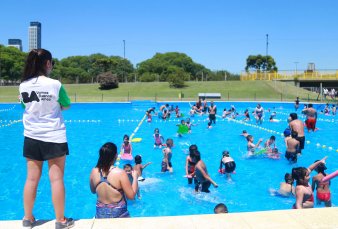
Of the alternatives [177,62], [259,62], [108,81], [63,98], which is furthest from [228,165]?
[177,62]

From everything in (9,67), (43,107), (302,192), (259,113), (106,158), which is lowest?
(302,192)

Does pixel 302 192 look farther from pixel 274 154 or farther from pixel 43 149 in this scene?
pixel 274 154

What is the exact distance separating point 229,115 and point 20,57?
59835 millimetres

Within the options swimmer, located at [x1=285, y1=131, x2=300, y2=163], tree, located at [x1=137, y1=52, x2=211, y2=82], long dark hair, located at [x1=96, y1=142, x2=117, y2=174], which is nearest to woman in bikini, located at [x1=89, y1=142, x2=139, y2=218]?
long dark hair, located at [x1=96, y1=142, x2=117, y2=174]

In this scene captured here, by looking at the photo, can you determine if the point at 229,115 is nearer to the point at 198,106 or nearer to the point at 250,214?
the point at 198,106

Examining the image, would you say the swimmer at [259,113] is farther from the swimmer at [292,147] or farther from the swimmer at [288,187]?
the swimmer at [288,187]

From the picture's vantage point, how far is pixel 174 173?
1051 centimetres

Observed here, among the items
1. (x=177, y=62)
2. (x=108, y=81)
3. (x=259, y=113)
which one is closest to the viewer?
(x=259, y=113)

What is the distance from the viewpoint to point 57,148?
3.48 m

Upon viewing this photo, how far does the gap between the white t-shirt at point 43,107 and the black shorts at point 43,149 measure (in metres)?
0.04

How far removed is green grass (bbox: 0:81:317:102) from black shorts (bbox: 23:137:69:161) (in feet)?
123

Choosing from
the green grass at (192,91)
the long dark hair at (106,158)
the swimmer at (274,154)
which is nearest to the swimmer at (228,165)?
the swimmer at (274,154)

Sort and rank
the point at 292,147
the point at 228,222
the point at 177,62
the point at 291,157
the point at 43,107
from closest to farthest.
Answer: the point at 43,107
the point at 228,222
the point at 292,147
the point at 291,157
the point at 177,62

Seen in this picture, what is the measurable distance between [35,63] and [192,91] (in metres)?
42.4
